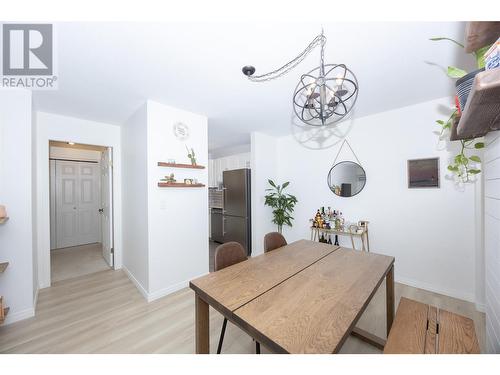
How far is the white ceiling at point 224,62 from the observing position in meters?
1.35

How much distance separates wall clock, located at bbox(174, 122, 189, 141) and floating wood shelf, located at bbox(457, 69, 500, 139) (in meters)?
2.62

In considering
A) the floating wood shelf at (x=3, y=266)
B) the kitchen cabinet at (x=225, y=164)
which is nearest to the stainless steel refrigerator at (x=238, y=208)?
the kitchen cabinet at (x=225, y=164)

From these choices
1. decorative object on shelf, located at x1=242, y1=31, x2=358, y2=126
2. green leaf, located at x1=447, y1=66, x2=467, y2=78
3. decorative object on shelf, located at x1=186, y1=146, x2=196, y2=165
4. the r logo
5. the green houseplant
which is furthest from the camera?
the green houseplant

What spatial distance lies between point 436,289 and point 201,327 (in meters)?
2.94

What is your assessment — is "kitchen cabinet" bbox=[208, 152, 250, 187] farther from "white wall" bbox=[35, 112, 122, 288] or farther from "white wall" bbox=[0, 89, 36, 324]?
"white wall" bbox=[0, 89, 36, 324]

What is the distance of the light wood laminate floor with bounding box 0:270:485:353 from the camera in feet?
5.41

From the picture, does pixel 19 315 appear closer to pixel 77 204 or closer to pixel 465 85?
pixel 77 204

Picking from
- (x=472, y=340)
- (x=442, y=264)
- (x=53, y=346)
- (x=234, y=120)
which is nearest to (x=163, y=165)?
(x=234, y=120)

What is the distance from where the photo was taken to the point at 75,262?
11.8 feet

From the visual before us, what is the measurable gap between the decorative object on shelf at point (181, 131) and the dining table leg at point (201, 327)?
2056 mm

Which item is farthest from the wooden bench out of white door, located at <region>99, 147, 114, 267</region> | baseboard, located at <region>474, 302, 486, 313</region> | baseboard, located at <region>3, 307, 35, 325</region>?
white door, located at <region>99, 147, 114, 267</region>

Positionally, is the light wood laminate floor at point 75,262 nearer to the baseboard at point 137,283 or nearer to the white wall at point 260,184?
the baseboard at point 137,283

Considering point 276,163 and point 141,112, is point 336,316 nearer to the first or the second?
point 141,112

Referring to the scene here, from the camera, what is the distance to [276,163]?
4152mm
